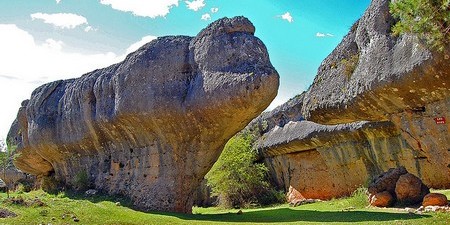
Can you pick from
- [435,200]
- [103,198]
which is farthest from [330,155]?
[103,198]

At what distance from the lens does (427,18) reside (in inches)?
379

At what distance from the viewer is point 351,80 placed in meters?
15.2

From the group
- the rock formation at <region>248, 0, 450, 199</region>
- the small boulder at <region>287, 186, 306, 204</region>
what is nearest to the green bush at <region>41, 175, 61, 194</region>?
the small boulder at <region>287, 186, 306, 204</region>

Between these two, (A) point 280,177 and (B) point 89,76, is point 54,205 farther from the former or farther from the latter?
(A) point 280,177

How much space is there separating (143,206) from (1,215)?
730cm

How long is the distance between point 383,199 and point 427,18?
11329 mm

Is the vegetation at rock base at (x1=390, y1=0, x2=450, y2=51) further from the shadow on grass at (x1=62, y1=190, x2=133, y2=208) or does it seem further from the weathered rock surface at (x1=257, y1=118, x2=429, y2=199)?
the shadow on grass at (x1=62, y1=190, x2=133, y2=208)

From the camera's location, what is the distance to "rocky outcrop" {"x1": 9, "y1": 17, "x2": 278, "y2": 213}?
1992cm

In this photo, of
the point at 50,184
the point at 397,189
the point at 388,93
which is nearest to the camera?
the point at 388,93

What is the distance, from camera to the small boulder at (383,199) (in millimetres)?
19180

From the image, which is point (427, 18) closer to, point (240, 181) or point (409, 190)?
point (409, 190)

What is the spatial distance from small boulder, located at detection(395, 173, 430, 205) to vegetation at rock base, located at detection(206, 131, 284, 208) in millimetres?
17201

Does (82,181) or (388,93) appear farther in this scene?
(82,181)

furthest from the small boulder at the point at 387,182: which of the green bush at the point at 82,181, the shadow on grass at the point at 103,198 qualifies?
the green bush at the point at 82,181
